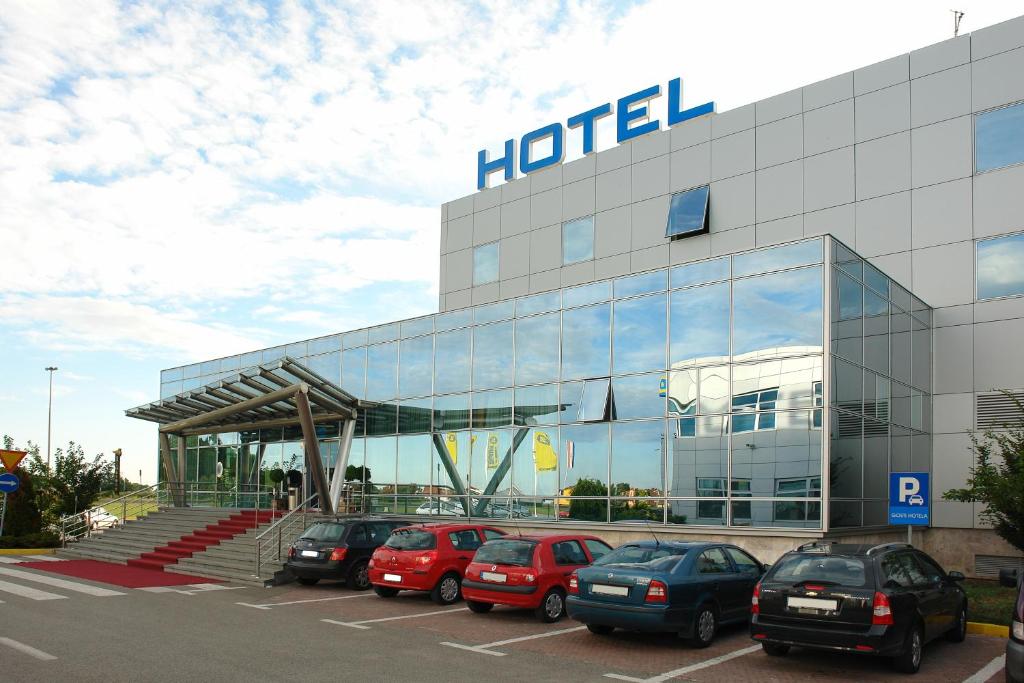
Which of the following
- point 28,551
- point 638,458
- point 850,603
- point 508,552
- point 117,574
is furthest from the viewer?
point 28,551

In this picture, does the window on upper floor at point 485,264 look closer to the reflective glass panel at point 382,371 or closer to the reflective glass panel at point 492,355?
the reflective glass panel at point 382,371

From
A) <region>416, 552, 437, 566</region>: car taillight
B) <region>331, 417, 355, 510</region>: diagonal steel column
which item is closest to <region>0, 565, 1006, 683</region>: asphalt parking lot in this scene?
<region>416, 552, 437, 566</region>: car taillight

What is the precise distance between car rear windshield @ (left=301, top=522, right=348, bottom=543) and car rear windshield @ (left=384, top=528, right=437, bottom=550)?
7.88 feet

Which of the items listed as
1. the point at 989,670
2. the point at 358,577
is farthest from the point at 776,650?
the point at 358,577

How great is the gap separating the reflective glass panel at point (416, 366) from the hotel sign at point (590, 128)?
8892 millimetres

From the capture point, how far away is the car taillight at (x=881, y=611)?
9672 millimetres

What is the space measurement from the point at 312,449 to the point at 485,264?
40.3ft

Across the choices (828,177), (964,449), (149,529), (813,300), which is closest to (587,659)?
(813,300)

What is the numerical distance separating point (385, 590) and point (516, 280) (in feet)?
57.7

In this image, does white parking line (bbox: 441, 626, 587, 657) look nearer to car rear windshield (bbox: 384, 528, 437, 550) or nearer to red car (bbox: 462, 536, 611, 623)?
red car (bbox: 462, 536, 611, 623)

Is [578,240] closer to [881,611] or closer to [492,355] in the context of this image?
[492,355]

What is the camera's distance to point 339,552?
712 inches

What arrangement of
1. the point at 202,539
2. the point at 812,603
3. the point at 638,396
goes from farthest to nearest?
1. the point at 202,539
2. the point at 638,396
3. the point at 812,603

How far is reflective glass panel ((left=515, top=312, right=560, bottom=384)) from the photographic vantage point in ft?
76.4
